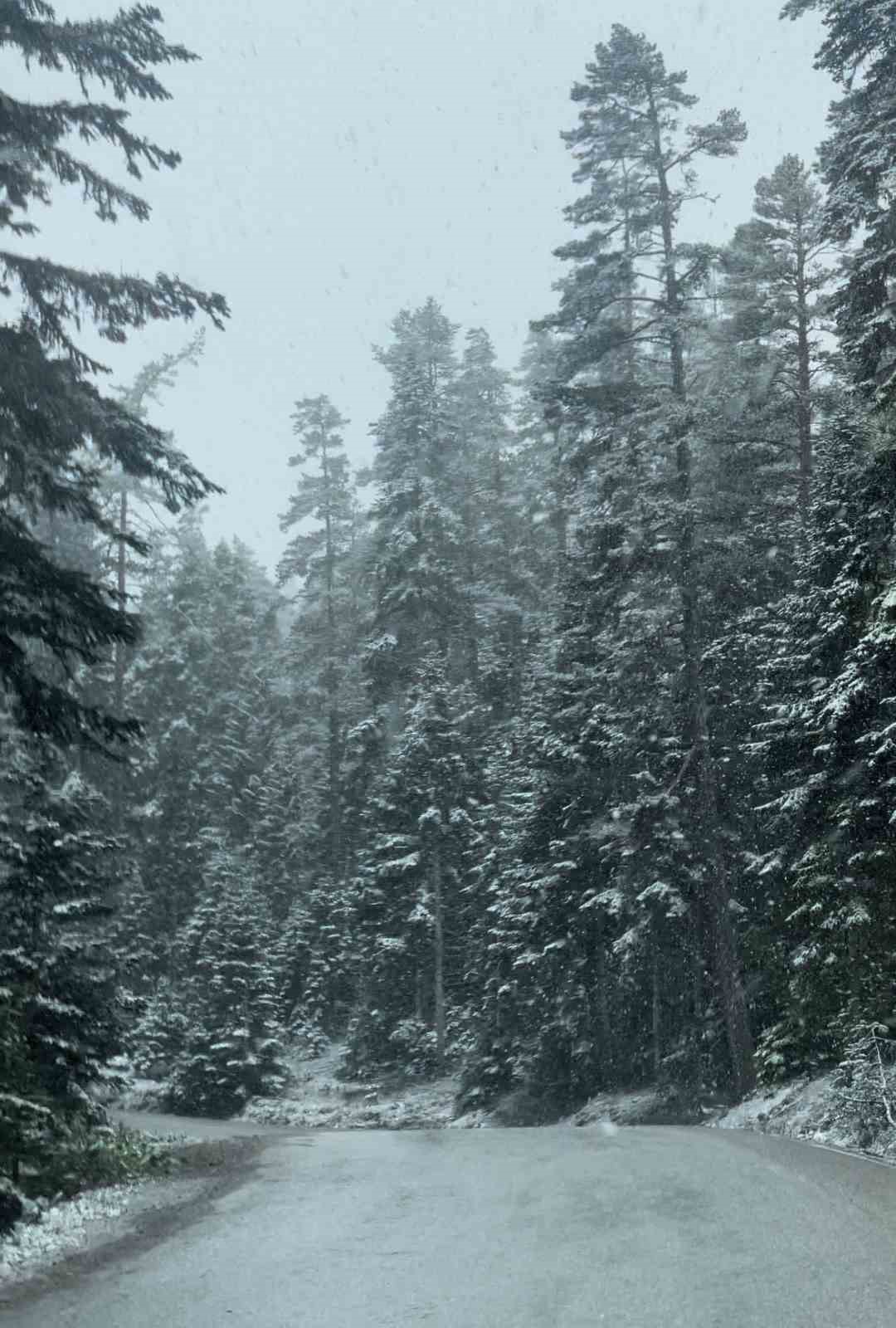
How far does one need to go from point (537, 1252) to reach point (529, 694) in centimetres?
3109

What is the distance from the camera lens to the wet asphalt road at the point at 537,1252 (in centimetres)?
759

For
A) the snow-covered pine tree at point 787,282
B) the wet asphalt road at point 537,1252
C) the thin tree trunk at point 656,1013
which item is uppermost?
the snow-covered pine tree at point 787,282

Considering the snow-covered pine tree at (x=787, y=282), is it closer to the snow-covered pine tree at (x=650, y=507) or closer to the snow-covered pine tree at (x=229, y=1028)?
the snow-covered pine tree at (x=650, y=507)

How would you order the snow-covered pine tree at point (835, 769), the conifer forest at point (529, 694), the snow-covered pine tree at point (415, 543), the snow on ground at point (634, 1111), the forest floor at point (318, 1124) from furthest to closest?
the snow-covered pine tree at point (415, 543) < the snow on ground at point (634, 1111) < the snow-covered pine tree at point (835, 769) < the conifer forest at point (529, 694) < the forest floor at point (318, 1124)

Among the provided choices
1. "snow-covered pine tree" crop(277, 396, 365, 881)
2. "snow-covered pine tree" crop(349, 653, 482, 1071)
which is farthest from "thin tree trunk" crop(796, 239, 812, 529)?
"snow-covered pine tree" crop(277, 396, 365, 881)

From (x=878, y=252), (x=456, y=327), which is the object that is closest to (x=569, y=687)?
(x=878, y=252)

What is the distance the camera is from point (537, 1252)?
30.1ft

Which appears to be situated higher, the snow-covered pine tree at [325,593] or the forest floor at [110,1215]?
the snow-covered pine tree at [325,593]

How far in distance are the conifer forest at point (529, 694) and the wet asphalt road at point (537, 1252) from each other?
2.22m

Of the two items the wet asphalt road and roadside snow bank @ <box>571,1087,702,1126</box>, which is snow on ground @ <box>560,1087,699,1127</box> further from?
the wet asphalt road

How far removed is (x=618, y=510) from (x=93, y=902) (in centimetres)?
1302

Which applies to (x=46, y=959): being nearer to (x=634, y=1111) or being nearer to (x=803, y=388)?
(x=634, y=1111)

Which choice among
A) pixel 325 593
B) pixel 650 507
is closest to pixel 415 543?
pixel 325 593

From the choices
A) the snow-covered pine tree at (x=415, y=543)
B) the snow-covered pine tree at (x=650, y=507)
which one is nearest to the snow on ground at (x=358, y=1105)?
the snow-covered pine tree at (x=650, y=507)
